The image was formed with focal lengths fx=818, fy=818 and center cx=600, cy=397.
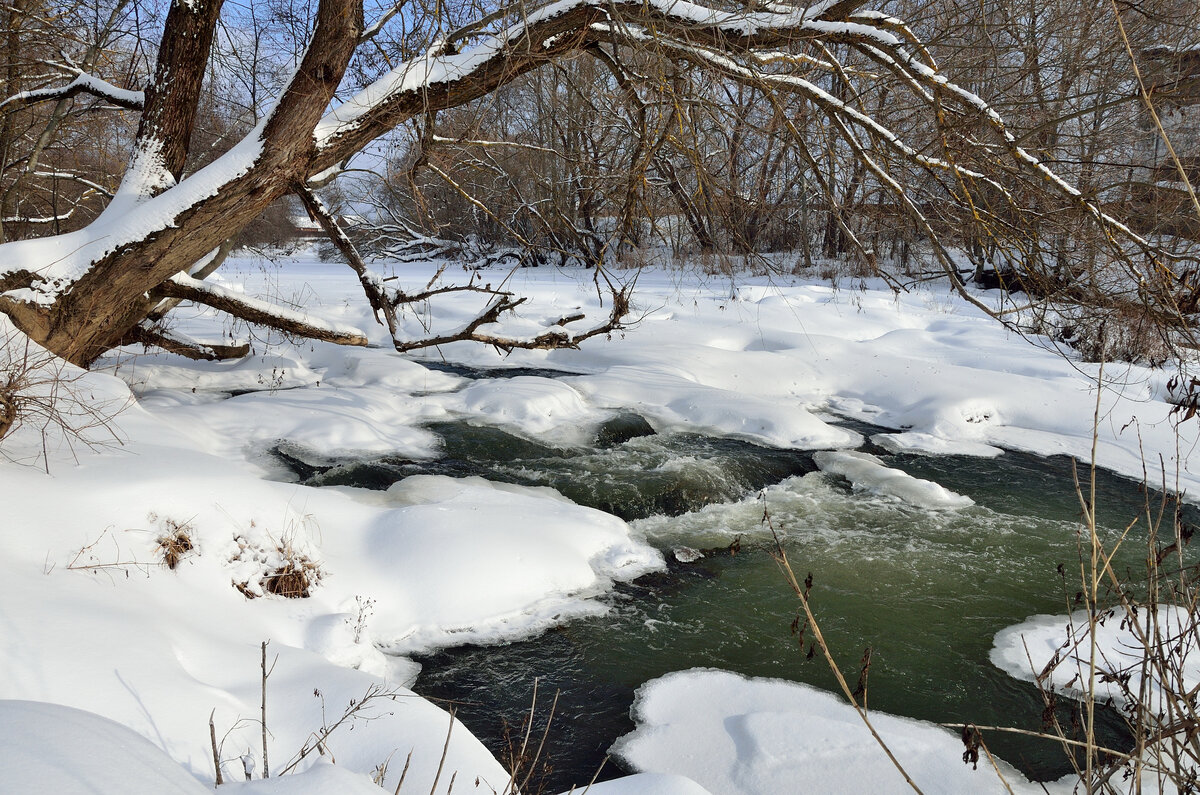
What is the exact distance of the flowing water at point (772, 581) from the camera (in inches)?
146

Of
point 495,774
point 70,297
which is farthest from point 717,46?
point 70,297

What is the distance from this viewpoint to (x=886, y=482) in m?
6.37

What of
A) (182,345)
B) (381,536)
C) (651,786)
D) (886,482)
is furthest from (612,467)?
(182,345)

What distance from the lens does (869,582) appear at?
15.8 feet

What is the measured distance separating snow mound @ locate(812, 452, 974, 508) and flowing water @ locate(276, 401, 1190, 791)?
0.13 m

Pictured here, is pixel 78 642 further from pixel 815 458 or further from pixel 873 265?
pixel 815 458

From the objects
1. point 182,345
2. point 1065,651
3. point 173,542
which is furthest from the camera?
point 182,345

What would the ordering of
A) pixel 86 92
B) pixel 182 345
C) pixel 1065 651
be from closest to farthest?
pixel 1065 651
pixel 86 92
pixel 182 345

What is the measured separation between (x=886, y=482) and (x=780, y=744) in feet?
11.4

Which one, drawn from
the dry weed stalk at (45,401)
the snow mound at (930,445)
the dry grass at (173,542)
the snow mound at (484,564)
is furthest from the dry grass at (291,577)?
the snow mound at (930,445)

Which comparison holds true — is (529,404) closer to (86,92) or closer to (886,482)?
(886,482)

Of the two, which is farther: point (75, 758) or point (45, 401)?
point (45, 401)

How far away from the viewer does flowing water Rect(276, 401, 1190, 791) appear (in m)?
3.71

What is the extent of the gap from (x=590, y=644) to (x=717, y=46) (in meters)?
3.30
